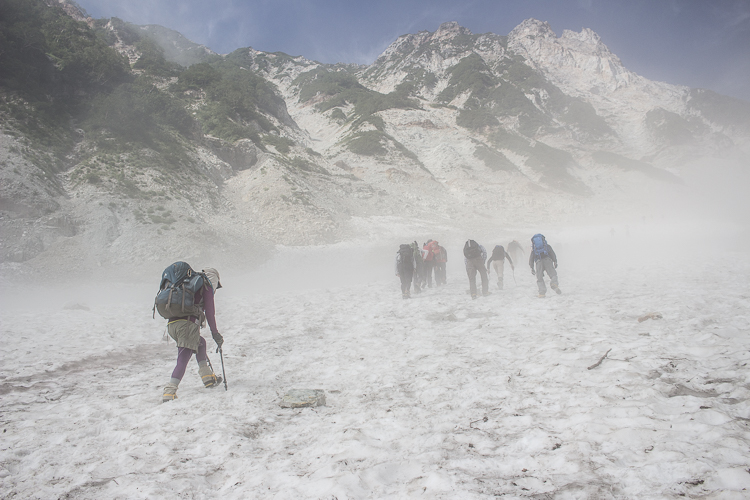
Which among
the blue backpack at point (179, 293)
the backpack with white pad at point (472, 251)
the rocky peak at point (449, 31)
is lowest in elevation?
the blue backpack at point (179, 293)

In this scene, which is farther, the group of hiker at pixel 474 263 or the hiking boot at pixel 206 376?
the group of hiker at pixel 474 263

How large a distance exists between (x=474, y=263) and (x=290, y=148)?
Answer: 36812 millimetres

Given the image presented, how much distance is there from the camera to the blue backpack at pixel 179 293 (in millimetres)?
4621

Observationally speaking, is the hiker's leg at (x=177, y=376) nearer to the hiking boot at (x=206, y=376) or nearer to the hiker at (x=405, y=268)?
the hiking boot at (x=206, y=376)

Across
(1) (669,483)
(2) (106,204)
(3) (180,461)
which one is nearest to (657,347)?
(1) (669,483)

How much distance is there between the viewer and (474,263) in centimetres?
1123

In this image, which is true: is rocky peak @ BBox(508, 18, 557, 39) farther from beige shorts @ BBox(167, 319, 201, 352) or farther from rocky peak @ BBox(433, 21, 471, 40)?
beige shorts @ BBox(167, 319, 201, 352)

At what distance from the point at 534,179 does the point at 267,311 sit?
57621 mm

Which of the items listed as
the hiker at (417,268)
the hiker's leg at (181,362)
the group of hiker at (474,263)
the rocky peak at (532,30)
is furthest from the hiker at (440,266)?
the rocky peak at (532,30)

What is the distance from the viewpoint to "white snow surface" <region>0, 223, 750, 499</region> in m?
2.70

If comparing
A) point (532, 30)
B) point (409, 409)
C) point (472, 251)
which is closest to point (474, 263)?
point (472, 251)

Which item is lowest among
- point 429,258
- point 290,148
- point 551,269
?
point 551,269

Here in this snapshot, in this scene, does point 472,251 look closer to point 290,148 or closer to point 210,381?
point 210,381

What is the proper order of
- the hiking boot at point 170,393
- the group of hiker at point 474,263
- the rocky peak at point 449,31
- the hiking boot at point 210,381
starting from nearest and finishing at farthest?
1. the hiking boot at point 170,393
2. the hiking boot at point 210,381
3. the group of hiker at point 474,263
4. the rocky peak at point 449,31
